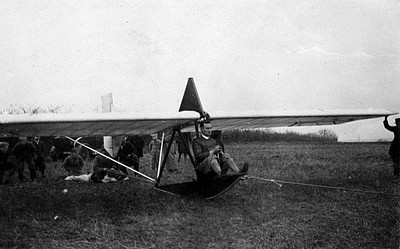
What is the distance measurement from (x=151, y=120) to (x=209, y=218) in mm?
2240

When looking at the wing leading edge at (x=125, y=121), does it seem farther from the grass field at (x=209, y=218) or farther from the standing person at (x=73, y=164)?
the standing person at (x=73, y=164)

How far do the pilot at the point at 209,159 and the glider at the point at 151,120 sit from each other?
0.77 feet

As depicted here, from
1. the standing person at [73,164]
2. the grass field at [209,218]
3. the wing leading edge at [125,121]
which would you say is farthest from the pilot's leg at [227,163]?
the standing person at [73,164]

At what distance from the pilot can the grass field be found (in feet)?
2.05

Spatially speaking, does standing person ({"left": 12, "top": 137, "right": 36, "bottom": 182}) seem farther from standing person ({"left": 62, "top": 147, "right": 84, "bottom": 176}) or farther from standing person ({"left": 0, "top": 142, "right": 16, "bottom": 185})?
standing person ({"left": 62, "top": 147, "right": 84, "bottom": 176})

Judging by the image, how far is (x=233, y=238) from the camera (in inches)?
180

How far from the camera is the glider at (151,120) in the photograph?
5.94m

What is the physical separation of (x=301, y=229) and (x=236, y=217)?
1.19 metres

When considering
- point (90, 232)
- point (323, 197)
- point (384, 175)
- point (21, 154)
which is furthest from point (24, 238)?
point (384, 175)

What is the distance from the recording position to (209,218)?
18.5ft

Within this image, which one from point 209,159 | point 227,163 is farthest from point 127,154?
point 209,159

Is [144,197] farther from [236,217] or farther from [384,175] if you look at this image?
[384,175]

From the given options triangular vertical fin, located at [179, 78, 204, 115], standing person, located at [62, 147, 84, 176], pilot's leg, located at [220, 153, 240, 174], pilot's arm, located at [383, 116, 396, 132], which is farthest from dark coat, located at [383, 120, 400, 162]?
standing person, located at [62, 147, 84, 176]

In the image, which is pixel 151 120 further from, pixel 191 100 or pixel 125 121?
pixel 191 100
